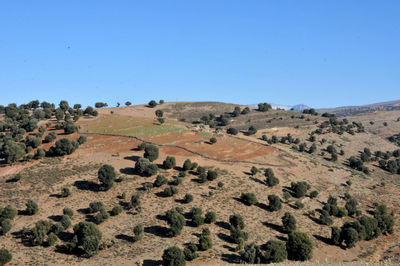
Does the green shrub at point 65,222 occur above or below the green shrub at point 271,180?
below

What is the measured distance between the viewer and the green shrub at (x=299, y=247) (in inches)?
1415

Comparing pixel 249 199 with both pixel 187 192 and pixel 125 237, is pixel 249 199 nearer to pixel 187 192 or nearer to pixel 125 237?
pixel 187 192

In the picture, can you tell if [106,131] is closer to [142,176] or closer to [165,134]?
[165,134]

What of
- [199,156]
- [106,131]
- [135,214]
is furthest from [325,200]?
[106,131]

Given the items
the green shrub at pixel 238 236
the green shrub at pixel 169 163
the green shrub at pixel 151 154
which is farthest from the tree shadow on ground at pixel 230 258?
the green shrub at pixel 151 154

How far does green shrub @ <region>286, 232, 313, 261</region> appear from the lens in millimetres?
35938

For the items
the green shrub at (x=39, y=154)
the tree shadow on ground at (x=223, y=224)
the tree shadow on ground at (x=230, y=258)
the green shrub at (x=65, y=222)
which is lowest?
the tree shadow on ground at (x=230, y=258)

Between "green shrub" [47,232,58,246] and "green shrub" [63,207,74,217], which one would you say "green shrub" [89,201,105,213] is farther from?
"green shrub" [47,232,58,246]

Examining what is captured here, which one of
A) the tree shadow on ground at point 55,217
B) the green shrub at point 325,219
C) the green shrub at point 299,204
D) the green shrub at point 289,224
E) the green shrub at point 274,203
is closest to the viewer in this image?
the green shrub at point 289,224

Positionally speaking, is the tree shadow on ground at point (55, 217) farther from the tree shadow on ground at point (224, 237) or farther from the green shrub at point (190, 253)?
the tree shadow on ground at point (224, 237)

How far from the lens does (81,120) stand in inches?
3789

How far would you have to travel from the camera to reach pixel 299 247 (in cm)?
3619

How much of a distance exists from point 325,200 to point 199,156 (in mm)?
28392

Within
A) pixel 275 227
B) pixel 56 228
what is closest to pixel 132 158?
pixel 56 228
